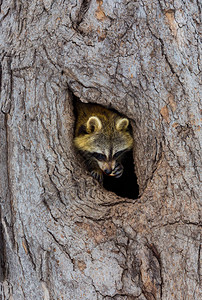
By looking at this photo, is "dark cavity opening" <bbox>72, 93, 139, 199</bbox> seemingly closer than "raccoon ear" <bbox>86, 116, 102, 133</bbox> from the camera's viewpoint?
No

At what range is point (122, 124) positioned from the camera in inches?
159

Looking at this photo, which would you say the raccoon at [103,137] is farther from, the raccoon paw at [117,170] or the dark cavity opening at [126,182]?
the dark cavity opening at [126,182]

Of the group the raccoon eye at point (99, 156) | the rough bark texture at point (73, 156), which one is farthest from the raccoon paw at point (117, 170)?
the rough bark texture at point (73, 156)

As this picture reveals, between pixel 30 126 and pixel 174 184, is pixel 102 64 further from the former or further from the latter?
pixel 174 184

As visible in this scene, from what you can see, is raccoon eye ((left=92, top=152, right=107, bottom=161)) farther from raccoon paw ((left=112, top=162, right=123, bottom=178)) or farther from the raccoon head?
raccoon paw ((left=112, top=162, right=123, bottom=178))

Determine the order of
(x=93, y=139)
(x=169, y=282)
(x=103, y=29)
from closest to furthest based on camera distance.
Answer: (x=169, y=282)
(x=103, y=29)
(x=93, y=139)

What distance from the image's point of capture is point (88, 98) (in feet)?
10.7

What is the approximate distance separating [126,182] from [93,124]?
1345mm

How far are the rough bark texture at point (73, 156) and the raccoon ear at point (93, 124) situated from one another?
0.75m

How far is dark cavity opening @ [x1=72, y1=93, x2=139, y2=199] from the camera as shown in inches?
196

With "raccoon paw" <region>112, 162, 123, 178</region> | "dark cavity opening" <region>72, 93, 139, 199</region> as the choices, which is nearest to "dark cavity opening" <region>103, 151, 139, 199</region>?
"dark cavity opening" <region>72, 93, 139, 199</region>

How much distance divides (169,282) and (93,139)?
198 centimetres

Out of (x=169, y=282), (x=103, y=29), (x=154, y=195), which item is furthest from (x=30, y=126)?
(x=169, y=282)

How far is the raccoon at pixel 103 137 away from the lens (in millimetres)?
4199
